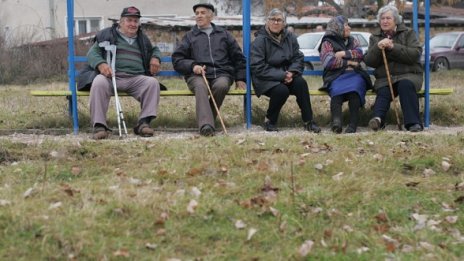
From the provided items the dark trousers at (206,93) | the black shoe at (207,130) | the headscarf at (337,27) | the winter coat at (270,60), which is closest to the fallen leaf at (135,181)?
the black shoe at (207,130)

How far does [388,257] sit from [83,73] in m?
5.15

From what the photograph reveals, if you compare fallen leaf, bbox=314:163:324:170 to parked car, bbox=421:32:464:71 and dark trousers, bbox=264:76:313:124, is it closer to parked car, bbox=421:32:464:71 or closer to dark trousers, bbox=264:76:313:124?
dark trousers, bbox=264:76:313:124

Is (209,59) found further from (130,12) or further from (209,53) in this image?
(130,12)

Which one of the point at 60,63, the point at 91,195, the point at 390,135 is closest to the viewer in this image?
the point at 91,195

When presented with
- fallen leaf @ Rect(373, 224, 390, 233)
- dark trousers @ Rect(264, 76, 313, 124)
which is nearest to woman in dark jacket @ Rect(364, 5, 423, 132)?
dark trousers @ Rect(264, 76, 313, 124)

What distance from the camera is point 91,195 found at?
5.05m

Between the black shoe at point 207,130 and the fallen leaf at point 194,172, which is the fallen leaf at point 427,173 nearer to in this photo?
the fallen leaf at point 194,172

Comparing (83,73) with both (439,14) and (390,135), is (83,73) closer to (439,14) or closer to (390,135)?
(390,135)

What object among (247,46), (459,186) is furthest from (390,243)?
(247,46)

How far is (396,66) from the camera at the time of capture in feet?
28.7

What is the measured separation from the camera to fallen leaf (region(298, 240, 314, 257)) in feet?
14.4

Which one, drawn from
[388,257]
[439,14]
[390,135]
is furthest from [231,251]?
[439,14]

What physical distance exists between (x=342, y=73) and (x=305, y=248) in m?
4.61

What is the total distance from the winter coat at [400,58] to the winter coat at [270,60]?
83 centimetres
